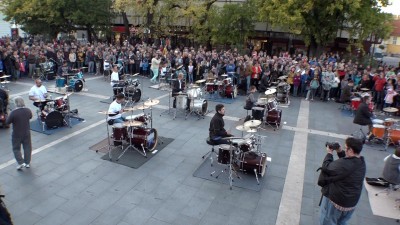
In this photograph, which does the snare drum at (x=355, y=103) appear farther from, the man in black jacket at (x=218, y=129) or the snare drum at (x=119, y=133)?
the snare drum at (x=119, y=133)

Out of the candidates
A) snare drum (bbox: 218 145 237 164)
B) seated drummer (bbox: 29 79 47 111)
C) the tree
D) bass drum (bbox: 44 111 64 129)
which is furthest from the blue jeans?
the tree

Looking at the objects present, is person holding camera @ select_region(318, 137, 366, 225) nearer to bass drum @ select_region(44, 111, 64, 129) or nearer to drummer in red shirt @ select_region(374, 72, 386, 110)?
bass drum @ select_region(44, 111, 64, 129)

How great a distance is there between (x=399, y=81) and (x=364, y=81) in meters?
1.54

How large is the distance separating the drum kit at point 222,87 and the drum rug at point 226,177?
802 cm

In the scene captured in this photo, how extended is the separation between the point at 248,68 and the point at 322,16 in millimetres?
7879

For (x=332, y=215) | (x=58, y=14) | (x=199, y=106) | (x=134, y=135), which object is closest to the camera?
(x=332, y=215)

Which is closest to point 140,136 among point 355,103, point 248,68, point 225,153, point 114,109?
point 114,109

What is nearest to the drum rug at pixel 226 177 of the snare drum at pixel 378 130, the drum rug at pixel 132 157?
the drum rug at pixel 132 157

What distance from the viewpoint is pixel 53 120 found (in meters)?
11.5

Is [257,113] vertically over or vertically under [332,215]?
over

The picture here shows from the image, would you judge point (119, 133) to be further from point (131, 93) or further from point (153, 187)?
point (131, 93)

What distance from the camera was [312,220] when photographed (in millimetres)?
6820

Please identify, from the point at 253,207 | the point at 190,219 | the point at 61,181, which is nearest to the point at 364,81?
the point at 253,207

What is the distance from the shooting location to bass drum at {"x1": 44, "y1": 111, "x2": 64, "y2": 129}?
37.3 ft
